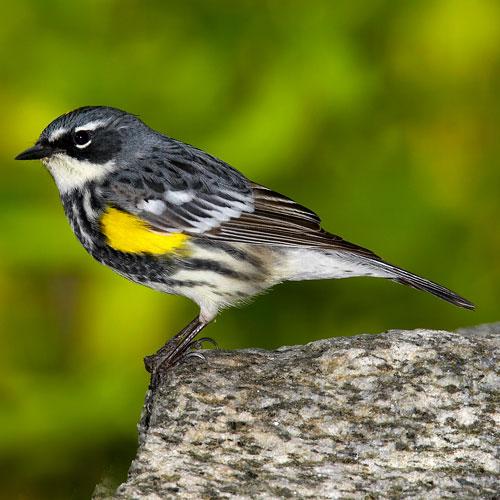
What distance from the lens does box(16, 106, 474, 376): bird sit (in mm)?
4340

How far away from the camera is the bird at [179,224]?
434 cm

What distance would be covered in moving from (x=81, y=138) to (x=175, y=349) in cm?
94

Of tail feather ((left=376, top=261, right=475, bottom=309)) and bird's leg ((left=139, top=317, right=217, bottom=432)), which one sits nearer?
bird's leg ((left=139, top=317, right=217, bottom=432))

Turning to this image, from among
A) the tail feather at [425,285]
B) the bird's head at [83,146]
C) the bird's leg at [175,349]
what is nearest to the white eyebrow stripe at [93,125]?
the bird's head at [83,146]

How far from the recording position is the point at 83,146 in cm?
451

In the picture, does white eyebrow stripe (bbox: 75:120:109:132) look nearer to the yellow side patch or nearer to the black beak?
the black beak

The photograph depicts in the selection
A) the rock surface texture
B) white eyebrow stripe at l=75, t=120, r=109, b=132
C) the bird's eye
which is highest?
white eyebrow stripe at l=75, t=120, r=109, b=132

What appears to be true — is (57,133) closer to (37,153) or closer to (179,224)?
(37,153)

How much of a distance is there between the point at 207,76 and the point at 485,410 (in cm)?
204

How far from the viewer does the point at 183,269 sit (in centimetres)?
432

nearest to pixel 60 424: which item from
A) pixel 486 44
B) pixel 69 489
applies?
pixel 69 489

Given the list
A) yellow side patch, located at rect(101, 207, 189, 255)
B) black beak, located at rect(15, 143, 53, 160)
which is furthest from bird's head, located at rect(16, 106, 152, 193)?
yellow side patch, located at rect(101, 207, 189, 255)

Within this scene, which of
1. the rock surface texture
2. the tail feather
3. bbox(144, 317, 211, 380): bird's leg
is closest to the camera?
the rock surface texture

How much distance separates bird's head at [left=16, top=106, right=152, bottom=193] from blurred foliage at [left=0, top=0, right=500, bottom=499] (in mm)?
466
